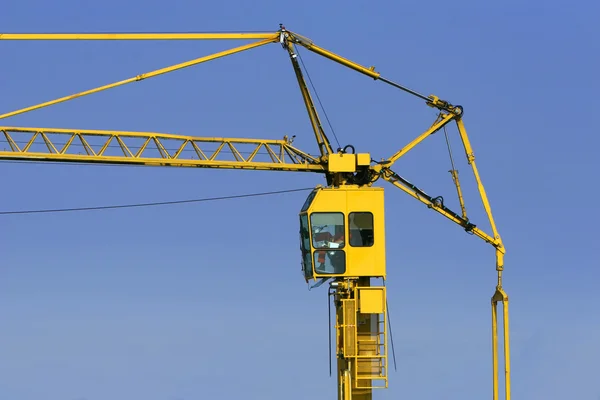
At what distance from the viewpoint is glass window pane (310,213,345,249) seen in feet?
206

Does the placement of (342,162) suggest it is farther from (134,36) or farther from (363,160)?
(134,36)

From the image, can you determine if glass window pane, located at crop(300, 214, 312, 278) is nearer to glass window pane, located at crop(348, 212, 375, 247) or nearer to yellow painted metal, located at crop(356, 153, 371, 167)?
glass window pane, located at crop(348, 212, 375, 247)

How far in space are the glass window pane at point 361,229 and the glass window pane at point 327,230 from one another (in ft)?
1.28

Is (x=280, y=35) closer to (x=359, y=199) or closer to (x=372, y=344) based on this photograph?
(x=359, y=199)

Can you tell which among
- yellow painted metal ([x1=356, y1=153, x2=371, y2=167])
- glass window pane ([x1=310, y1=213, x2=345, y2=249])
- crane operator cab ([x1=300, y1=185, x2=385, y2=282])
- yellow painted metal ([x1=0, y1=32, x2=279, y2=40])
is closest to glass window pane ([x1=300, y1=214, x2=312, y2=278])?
crane operator cab ([x1=300, y1=185, x2=385, y2=282])

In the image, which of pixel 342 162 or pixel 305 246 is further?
pixel 342 162

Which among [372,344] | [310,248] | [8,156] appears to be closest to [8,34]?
[8,156]

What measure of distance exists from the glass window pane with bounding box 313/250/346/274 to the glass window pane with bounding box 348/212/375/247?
776 millimetres

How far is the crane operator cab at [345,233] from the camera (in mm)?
62594

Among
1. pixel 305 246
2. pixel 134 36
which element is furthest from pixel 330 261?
pixel 134 36

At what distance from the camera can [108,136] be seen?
63656 millimetres

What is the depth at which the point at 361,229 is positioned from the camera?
62844mm

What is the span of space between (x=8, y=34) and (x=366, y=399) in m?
22.0

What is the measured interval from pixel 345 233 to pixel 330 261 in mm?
1382
